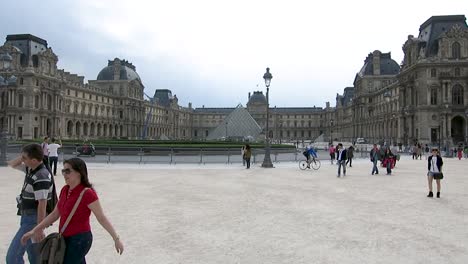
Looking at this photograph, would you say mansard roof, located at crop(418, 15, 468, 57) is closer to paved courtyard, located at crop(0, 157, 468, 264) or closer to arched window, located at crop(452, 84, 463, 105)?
arched window, located at crop(452, 84, 463, 105)

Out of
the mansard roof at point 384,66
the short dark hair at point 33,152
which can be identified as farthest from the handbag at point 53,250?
the mansard roof at point 384,66

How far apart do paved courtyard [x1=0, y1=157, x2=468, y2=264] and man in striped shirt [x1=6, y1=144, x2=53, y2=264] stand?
1.53 metres

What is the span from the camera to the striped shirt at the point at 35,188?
164 inches

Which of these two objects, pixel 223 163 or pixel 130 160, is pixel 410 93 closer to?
pixel 223 163

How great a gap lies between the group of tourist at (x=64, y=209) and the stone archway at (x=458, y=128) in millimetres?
58878

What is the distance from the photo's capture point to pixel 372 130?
81875mm

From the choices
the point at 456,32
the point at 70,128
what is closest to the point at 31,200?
the point at 456,32

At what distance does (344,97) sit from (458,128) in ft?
210

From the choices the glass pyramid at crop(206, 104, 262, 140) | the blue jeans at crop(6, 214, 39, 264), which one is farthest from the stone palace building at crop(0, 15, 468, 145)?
the blue jeans at crop(6, 214, 39, 264)

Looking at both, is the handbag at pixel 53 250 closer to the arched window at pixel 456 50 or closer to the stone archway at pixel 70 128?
the arched window at pixel 456 50

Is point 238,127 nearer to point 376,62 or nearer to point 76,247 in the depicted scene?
point 376,62

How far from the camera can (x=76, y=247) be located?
3.48 metres

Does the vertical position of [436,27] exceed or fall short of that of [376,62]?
it falls short

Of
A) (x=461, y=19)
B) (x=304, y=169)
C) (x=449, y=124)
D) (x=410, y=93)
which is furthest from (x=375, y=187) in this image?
(x=461, y=19)
